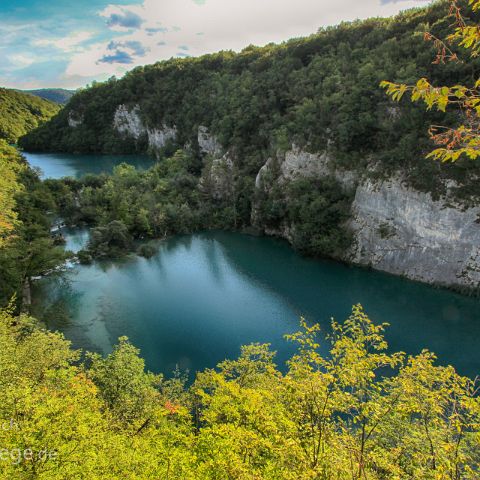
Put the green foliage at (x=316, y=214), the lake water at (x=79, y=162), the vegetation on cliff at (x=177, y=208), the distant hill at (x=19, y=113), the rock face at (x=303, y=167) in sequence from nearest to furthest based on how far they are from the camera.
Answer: the green foliage at (x=316, y=214) < the vegetation on cliff at (x=177, y=208) < the rock face at (x=303, y=167) < the lake water at (x=79, y=162) < the distant hill at (x=19, y=113)

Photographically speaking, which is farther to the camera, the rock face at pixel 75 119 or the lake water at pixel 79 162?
the rock face at pixel 75 119

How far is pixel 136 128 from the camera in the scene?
11306cm

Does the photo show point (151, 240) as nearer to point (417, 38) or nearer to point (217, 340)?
point (217, 340)

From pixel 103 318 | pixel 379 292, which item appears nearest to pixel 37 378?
pixel 103 318

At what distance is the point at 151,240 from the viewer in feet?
165

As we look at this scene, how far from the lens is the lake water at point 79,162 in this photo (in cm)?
8921

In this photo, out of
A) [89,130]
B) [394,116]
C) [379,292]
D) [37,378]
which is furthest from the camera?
[89,130]

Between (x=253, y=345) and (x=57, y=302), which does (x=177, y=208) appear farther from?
(x=253, y=345)

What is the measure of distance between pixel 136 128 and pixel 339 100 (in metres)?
83.9

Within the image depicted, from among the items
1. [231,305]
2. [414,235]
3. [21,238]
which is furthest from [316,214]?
[21,238]

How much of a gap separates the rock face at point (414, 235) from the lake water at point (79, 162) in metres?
64.0

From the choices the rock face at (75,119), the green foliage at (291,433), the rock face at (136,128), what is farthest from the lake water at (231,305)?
the rock face at (75,119)

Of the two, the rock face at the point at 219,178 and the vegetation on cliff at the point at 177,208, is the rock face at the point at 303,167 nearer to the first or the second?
the vegetation on cliff at the point at 177,208

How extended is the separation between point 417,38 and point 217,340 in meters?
38.6
